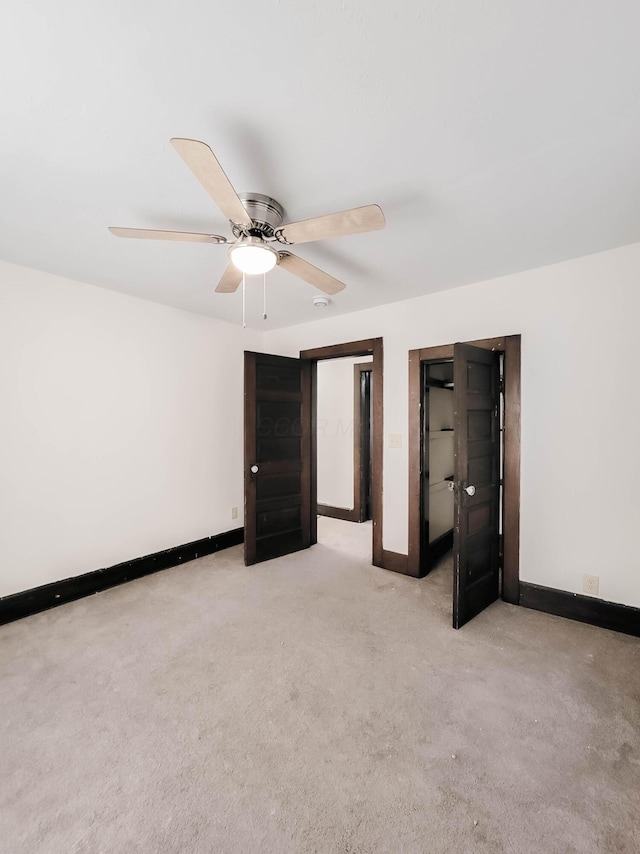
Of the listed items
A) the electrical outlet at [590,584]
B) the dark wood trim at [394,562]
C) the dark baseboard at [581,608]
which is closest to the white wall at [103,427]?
the dark wood trim at [394,562]

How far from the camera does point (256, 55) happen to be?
1109mm

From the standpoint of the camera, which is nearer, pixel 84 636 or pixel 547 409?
pixel 84 636

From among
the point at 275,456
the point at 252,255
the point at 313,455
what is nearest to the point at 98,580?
the point at 275,456

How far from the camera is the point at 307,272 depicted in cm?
202

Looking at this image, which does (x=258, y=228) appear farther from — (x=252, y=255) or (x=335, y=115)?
(x=335, y=115)

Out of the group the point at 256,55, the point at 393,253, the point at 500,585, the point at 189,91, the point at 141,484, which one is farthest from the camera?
the point at 141,484

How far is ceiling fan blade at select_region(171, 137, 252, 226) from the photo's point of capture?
3.63 feet

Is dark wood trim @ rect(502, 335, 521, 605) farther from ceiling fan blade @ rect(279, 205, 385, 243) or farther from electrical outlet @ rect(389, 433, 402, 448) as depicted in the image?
ceiling fan blade @ rect(279, 205, 385, 243)

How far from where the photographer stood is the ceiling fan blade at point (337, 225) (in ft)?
4.69

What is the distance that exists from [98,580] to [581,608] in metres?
3.60

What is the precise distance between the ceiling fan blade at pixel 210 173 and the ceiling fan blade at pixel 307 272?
347 millimetres

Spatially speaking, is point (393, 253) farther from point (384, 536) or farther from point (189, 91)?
point (384, 536)

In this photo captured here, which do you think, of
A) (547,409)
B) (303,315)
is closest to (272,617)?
(547,409)

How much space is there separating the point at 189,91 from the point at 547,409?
268 cm
